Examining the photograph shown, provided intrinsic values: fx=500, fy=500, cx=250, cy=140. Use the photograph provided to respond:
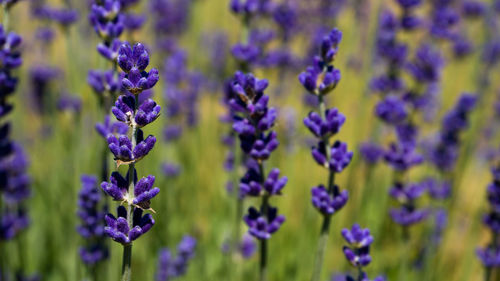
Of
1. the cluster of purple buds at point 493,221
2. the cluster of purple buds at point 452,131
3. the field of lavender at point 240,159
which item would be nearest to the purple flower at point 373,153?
the field of lavender at point 240,159

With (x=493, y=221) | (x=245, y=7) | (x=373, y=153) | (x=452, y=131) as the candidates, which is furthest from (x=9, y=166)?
(x=452, y=131)

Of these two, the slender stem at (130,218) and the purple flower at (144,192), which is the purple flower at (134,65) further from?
the purple flower at (144,192)

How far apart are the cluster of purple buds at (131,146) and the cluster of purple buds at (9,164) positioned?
95 centimetres

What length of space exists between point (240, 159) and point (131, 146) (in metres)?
1.94

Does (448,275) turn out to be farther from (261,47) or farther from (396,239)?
(261,47)

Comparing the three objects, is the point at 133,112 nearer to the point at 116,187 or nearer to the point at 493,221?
the point at 116,187

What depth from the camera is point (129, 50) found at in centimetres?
134

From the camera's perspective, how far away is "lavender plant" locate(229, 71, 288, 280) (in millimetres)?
1700

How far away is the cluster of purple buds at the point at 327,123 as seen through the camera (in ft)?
5.66

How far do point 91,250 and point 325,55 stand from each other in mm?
1445

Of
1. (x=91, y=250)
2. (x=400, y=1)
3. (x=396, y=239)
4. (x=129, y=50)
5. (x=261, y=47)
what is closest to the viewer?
(x=129, y=50)

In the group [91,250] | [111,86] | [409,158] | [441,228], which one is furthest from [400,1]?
[91,250]

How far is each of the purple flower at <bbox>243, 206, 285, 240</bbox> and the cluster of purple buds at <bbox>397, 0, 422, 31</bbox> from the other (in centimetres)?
226

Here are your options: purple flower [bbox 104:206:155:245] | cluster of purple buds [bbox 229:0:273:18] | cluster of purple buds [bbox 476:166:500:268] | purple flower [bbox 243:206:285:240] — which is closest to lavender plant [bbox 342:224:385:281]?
purple flower [bbox 243:206:285:240]
